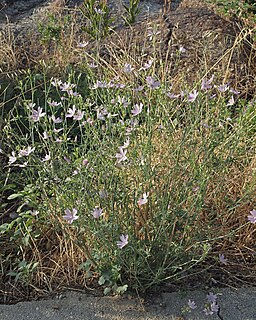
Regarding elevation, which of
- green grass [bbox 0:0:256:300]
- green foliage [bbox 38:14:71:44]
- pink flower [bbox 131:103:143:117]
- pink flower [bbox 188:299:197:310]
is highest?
pink flower [bbox 131:103:143:117]

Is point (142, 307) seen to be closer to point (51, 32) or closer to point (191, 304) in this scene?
point (191, 304)

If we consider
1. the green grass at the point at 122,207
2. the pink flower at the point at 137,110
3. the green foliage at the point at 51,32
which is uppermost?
the pink flower at the point at 137,110

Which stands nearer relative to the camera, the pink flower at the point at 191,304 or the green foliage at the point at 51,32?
the pink flower at the point at 191,304

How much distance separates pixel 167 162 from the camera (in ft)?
8.15

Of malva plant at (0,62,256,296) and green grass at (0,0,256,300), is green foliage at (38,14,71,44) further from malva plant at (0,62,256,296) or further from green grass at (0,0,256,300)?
malva plant at (0,62,256,296)

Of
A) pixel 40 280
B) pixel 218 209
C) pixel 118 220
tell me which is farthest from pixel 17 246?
pixel 218 209

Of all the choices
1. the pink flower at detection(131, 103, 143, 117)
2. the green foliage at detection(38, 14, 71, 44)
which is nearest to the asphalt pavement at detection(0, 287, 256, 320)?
the pink flower at detection(131, 103, 143, 117)

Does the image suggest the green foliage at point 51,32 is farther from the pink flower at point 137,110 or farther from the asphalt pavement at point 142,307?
the asphalt pavement at point 142,307

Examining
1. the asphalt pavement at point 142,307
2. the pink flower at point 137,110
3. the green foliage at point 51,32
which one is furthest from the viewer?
the green foliage at point 51,32

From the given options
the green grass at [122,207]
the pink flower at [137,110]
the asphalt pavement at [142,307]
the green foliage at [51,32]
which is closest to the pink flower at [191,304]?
the asphalt pavement at [142,307]

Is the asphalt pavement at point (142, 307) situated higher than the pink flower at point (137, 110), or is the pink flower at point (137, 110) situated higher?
the pink flower at point (137, 110)

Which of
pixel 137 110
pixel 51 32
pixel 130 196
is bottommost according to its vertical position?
pixel 51 32

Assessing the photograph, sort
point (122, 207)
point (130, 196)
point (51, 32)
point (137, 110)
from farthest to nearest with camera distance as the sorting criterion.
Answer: point (51, 32) → point (130, 196) → point (122, 207) → point (137, 110)

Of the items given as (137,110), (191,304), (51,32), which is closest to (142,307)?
(191,304)
